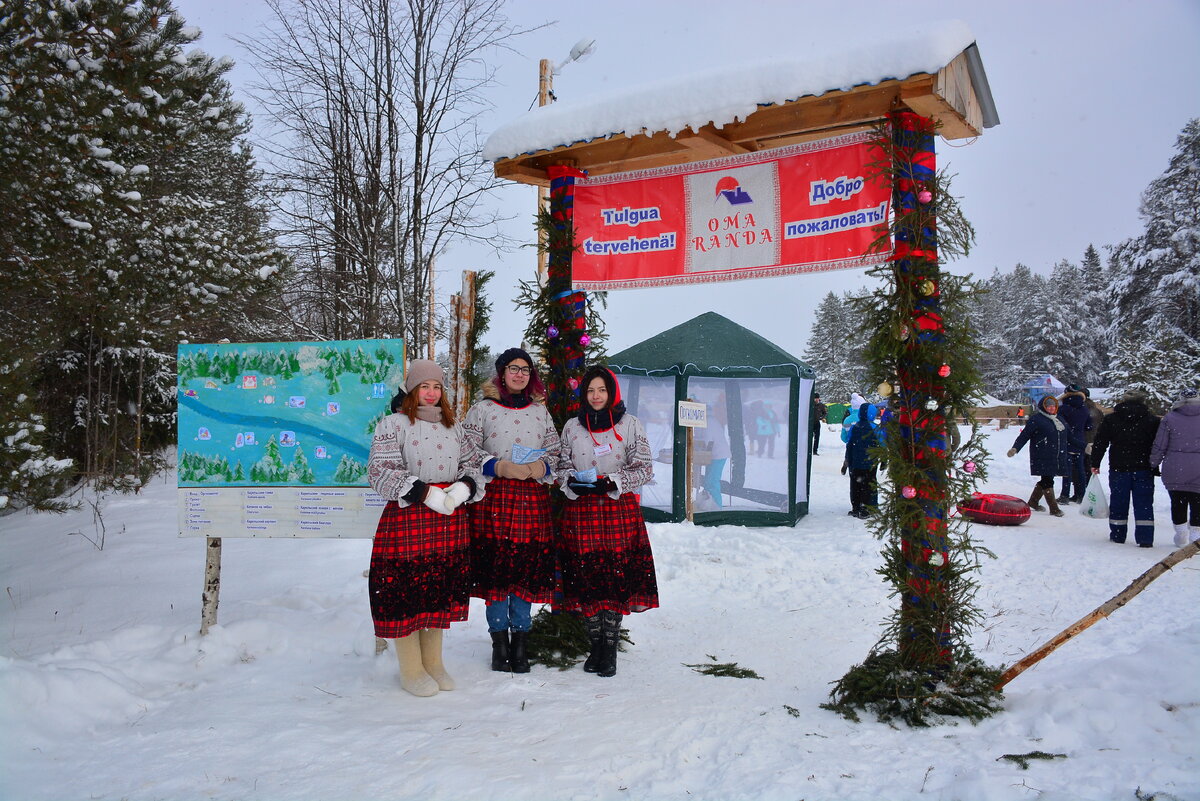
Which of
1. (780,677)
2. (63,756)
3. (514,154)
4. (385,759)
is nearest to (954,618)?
(780,677)

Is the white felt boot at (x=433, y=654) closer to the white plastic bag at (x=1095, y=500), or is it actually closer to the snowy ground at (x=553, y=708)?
the snowy ground at (x=553, y=708)

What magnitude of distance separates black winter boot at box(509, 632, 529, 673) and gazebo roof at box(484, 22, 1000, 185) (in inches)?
128

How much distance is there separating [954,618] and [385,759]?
298 cm

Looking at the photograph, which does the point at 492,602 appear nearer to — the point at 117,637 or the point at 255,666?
the point at 255,666

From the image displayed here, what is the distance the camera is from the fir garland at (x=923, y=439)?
395 centimetres

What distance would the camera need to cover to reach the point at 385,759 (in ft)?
10.9

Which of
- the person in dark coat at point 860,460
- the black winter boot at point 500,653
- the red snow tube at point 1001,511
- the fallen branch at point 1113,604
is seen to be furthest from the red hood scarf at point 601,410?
the person in dark coat at point 860,460

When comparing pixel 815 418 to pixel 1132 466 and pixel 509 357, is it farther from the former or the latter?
pixel 509 357

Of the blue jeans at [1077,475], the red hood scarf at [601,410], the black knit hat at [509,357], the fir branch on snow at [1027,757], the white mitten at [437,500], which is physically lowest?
the fir branch on snow at [1027,757]

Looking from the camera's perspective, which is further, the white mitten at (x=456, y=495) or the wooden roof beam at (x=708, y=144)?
the wooden roof beam at (x=708, y=144)

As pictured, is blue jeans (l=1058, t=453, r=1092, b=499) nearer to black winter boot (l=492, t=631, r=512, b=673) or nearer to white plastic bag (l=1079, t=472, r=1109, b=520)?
white plastic bag (l=1079, t=472, r=1109, b=520)

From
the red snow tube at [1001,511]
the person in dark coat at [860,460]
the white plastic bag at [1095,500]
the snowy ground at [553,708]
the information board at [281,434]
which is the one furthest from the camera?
the person in dark coat at [860,460]

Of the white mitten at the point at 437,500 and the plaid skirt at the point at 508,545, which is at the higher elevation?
the white mitten at the point at 437,500

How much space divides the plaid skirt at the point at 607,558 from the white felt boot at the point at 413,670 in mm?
965
